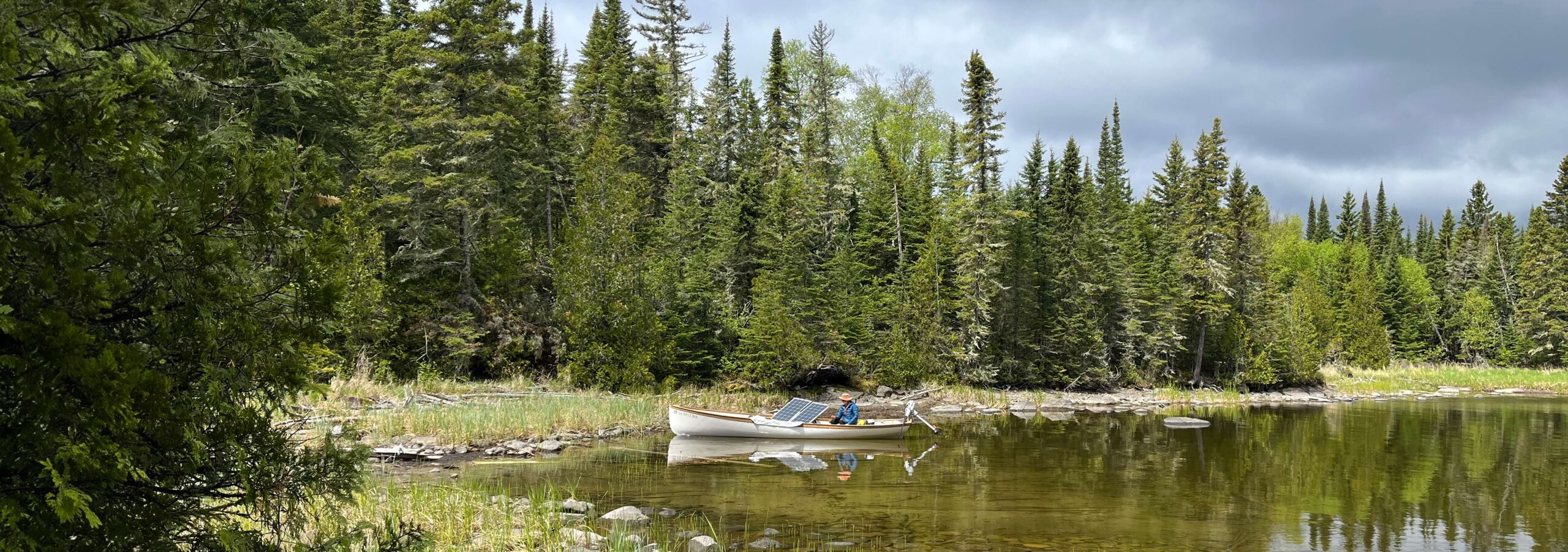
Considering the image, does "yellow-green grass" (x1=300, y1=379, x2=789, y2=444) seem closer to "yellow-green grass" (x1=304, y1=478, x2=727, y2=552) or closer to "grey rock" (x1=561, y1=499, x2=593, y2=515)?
"yellow-green grass" (x1=304, y1=478, x2=727, y2=552)

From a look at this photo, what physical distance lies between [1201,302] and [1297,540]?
106 feet

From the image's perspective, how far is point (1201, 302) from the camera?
42031 millimetres

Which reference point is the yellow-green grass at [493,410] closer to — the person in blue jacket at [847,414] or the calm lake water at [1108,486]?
the calm lake water at [1108,486]

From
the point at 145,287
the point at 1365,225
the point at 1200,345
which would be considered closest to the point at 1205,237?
the point at 1200,345

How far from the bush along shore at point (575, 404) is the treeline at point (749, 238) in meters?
1.42

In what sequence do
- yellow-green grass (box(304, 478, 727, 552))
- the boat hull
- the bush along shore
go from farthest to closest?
the boat hull
the bush along shore
yellow-green grass (box(304, 478, 727, 552))

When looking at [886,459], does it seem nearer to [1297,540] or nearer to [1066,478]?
[1066,478]

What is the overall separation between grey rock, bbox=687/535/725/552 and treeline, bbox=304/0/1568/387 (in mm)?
15314

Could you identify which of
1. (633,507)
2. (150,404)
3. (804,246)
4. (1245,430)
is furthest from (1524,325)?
(150,404)

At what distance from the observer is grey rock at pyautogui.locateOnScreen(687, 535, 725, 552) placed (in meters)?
10.7

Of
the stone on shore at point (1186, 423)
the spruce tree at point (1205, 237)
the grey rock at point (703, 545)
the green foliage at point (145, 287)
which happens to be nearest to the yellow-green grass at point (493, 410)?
the grey rock at point (703, 545)

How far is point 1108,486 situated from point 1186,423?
14.4 metres

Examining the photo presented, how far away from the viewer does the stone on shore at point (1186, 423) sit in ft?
93.8

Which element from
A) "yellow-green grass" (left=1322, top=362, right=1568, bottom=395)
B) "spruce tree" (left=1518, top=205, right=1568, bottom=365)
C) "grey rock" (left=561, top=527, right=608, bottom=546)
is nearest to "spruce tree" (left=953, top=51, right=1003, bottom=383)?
"yellow-green grass" (left=1322, top=362, right=1568, bottom=395)
